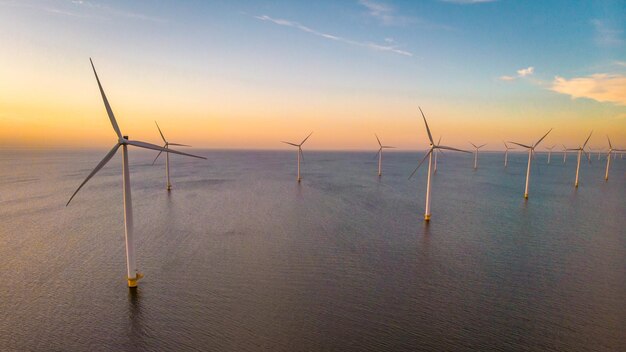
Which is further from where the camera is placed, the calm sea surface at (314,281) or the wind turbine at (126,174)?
the wind turbine at (126,174)

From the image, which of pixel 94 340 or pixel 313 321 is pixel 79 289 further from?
pixel 313 321

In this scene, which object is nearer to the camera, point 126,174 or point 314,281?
point 126,174

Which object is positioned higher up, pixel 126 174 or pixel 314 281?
pixel 126 174

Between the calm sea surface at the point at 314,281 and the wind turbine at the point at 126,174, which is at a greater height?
the wind turbine at the point at 126,174

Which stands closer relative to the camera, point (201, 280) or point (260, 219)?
point (201, 280)

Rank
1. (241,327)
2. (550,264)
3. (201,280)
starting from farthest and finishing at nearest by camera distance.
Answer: (550,264)
(201,280)
(241,327)

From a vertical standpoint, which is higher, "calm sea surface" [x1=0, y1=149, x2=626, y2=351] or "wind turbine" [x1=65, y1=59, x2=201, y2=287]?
"wind turbine" [x1=65, y1=59, x2=201, y2=287]

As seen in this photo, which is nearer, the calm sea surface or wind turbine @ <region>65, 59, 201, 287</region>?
the calm sea surface

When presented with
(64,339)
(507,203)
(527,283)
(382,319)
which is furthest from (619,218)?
(64,339)
